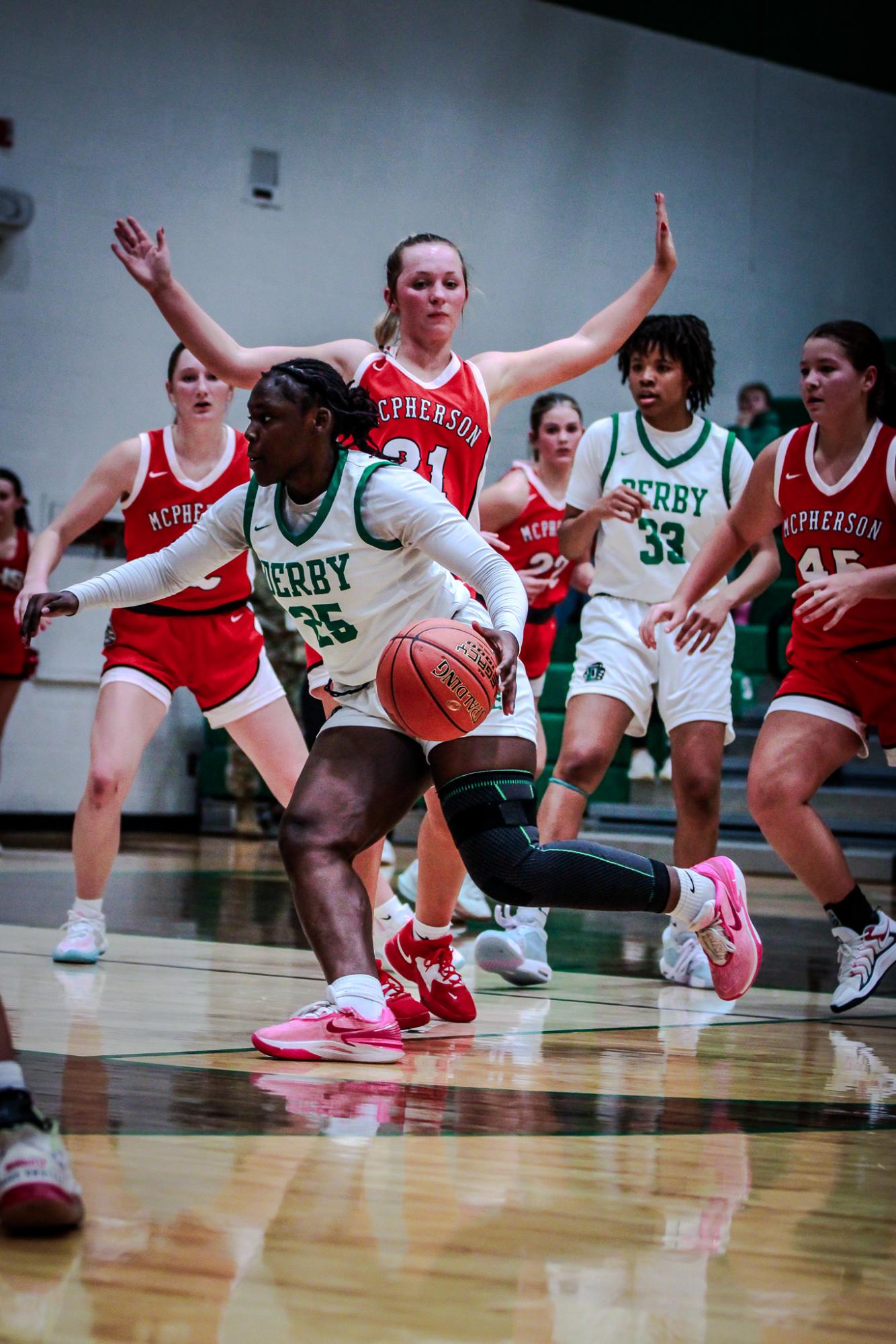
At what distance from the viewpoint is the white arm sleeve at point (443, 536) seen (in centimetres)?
317

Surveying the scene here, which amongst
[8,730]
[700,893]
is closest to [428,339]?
[700,893]

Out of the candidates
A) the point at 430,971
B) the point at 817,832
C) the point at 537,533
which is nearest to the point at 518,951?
the point at 430,971

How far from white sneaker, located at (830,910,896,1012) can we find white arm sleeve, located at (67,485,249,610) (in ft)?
6.26

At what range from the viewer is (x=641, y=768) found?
34.6 feet

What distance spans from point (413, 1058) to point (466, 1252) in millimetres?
1389

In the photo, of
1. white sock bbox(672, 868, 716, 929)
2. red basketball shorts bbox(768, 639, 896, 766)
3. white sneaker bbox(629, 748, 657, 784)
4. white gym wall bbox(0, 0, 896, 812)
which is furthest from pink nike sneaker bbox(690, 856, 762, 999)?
white gym wall bbox(0, 0, 896, 812)

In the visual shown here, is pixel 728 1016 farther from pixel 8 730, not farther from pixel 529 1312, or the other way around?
pixel 8 730

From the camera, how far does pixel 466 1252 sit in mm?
1870

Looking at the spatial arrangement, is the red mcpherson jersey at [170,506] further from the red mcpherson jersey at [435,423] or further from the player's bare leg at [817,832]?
the player's bare leg at [817,832]

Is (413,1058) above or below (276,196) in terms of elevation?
below

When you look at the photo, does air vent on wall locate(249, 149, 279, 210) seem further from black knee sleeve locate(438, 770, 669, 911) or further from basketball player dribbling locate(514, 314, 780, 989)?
black knee sleeve locate(438, 770, 669, 911)

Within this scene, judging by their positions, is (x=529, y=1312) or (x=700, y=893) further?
(x=700, y=893)

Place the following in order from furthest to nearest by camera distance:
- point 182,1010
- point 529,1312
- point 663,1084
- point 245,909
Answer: point 245,909 → point 182,1010 → point 663,1084 → point 529,1312

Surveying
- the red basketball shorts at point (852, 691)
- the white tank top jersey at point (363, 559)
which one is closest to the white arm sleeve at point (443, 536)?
the white tank top jersey at point (363, 559)
